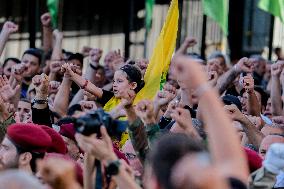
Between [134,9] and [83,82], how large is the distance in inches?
422

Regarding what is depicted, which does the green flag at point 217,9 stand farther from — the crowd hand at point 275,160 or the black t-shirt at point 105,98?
the crowd hand at point 275,160

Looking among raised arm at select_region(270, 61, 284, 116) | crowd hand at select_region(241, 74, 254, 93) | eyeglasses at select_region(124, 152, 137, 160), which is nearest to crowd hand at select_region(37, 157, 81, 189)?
eyeglasses at select_region(124, 152, 137, 160)

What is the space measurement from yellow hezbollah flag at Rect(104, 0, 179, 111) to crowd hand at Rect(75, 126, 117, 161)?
3.42 m

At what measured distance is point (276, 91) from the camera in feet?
36.1

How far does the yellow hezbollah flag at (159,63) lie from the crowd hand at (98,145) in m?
3.42

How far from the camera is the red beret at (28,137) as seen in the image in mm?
6910

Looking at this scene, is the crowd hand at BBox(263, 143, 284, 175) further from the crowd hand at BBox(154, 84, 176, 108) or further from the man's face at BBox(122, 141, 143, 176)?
the crowd hand at BBox(154, 84, 176, 108)

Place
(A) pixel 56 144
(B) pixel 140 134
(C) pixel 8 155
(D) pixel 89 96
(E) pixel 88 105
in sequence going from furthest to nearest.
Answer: (D) pixel 89 96 → (E) pixel 88 105 → (A) pixel 56 144 → (B) pixel 140 134 → (C) pixel 8 155

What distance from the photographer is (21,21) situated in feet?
64.2

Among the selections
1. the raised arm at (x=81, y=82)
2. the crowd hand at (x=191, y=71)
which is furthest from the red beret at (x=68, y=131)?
the crowd hand at (x=191, y=71)

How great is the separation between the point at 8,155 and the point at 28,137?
0.52 feet

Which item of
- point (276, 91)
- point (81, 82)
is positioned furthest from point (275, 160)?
point (276, 91)

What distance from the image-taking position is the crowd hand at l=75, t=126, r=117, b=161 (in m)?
5.65

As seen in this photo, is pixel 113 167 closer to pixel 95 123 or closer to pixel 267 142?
pixel 95 123
